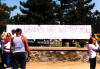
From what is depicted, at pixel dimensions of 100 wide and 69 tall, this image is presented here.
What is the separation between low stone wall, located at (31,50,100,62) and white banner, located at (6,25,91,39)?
4.44 meters

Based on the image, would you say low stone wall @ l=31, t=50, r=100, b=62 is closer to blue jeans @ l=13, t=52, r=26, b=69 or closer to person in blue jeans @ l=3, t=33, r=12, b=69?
person in blue jeans @ l=3, t=33, r=12, b=69

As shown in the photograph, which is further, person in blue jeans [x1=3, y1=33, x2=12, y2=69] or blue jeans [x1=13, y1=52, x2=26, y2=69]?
person in blue jeans [x1=3, y1=33, x2=12, y2=69]

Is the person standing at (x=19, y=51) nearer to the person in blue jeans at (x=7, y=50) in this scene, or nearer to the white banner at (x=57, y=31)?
the person in blue jeans at (x=7, y=50)

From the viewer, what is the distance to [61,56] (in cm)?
1538

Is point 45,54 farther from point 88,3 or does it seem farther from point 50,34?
point 88,3

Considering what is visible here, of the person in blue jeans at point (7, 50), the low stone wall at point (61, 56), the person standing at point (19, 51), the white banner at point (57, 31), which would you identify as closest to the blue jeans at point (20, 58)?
the person standing at point (19, 51)

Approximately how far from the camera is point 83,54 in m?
15.4

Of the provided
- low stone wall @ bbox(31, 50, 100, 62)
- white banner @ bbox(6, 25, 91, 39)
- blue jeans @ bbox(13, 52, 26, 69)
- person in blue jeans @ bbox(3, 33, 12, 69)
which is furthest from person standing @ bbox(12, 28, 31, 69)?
white banner @ bbox(6, 25, 91, 39)

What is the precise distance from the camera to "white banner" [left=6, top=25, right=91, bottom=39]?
19.7 meters

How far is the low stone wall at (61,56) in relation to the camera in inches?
601

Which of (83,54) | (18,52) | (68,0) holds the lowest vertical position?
(83,54)

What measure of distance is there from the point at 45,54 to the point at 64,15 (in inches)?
1092

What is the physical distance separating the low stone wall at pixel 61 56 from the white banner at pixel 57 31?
444 cm

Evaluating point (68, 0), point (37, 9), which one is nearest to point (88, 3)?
point (68, 0)
